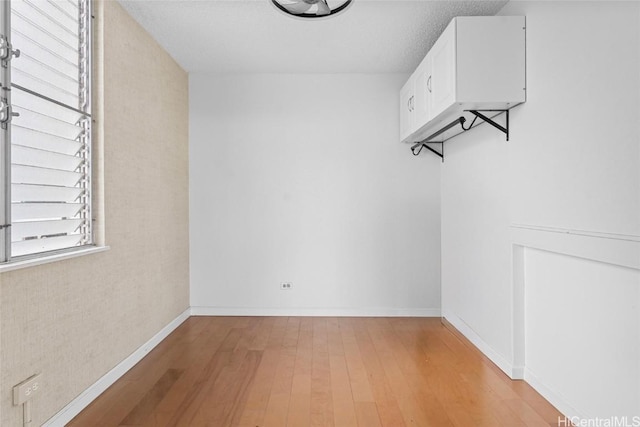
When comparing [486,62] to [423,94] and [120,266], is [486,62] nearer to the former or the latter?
[423,94]

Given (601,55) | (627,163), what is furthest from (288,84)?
(627,163)

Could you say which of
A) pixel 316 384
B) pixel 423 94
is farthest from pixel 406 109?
pixel 316 384

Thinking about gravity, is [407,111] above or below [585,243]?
above

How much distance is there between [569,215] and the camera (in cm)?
211

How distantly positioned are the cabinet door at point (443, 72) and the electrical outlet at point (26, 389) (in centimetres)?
291

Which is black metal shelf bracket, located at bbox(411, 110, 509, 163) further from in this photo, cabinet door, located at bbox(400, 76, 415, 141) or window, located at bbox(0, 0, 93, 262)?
window, located at bbox(0, 0, 93, 262)

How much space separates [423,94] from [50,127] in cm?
272

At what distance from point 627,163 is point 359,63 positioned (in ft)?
9.00

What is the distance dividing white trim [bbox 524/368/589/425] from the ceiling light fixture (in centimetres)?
250

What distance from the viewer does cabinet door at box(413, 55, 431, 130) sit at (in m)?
3.20

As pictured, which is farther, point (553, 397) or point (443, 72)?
point (443, 72)

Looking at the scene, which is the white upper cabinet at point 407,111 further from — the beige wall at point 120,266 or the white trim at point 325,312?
the beige wall at point 120,266

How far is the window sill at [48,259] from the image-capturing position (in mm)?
1747

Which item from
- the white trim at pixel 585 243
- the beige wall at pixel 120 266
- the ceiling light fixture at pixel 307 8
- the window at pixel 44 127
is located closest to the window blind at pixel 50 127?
the window at pixel 44 127
